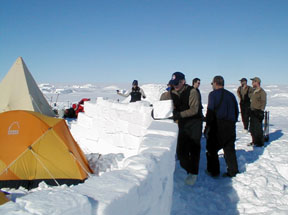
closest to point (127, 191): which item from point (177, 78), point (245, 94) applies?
point (177, 78)

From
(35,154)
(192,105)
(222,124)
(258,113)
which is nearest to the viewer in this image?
(192,105)

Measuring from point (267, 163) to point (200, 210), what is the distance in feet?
6.86

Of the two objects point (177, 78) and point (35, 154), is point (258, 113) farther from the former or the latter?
point (35, 154)

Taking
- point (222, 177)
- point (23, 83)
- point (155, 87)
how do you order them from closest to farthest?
point (222, 177)
point (23, 83)
point (155, 87)

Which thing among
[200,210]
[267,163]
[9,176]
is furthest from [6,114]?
[267,163]

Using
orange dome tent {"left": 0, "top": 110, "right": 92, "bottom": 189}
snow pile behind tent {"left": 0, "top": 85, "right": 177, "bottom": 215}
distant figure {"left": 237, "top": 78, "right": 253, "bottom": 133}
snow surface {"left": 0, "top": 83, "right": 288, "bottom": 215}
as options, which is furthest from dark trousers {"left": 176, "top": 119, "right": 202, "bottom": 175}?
→ distant figure {"left": 237, "top": 78, "right": 253, "bottom": 133}

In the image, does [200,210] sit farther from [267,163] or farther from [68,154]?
[68,154]

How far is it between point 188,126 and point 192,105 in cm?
31

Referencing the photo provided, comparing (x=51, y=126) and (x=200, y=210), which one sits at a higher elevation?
(x=51, y=126)

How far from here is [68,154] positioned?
15.1 ft

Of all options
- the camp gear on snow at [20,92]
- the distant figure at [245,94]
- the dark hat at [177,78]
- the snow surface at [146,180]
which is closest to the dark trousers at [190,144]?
the snow surface at [146,180]

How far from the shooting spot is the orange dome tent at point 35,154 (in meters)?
4.27

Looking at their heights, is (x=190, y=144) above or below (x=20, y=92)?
below

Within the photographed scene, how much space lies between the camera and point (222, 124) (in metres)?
3.75
